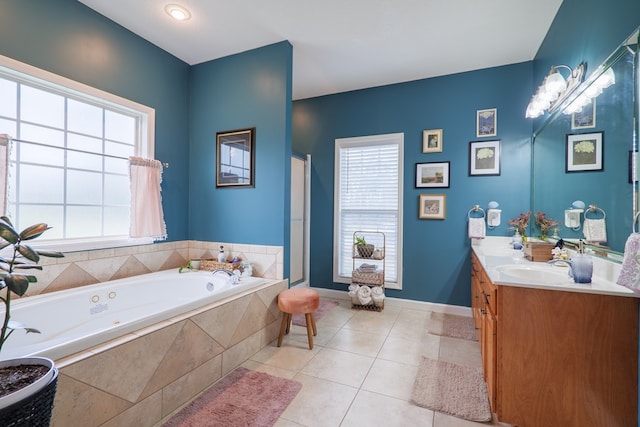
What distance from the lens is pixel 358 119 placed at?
3814 mm

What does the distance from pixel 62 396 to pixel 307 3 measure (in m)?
2.84

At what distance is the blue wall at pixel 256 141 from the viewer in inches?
109

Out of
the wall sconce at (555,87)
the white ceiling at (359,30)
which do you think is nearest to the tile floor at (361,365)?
the wall sconce at (555,87)

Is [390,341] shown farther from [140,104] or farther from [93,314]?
[140,104]

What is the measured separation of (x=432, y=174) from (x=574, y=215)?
1543mm

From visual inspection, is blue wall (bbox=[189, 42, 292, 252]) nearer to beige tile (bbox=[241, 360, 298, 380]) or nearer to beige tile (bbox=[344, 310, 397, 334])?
beige tile (bbox=[241, 360, 298, 380])

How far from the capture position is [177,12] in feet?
7.70

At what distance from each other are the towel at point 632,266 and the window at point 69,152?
3401 millimetres

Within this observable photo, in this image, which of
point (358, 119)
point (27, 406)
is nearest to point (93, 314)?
point (27, 406)

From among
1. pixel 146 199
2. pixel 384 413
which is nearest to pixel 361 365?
pixel 384 413

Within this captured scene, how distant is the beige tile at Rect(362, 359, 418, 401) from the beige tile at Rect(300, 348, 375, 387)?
0.06 m

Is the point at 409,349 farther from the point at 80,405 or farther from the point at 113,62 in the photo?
the point at 113,62

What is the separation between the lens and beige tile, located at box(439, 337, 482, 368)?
7.43 feet

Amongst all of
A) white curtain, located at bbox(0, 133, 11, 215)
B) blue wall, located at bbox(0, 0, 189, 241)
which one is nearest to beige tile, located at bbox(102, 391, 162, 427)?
white curtain, located at bbox(0, 133, 11, 215)
